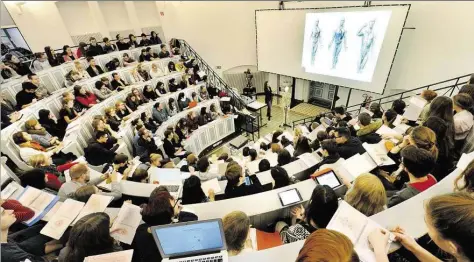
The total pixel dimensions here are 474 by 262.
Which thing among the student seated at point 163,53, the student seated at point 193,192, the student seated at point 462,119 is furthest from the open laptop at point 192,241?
the student seated at point 163,53

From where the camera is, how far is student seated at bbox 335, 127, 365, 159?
3074mm

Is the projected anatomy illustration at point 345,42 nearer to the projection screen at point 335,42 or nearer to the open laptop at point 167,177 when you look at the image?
the projection screen at point 335,42

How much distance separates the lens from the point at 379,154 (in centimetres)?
275

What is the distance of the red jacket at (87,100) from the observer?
5594 mm

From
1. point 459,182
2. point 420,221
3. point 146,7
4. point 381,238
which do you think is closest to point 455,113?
point 459,182

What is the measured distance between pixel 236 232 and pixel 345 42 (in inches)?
283

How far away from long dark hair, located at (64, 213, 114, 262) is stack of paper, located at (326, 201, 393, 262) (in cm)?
155

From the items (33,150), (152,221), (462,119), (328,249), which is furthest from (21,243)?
(462,119)

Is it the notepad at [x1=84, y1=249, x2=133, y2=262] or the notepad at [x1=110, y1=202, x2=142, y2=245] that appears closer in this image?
the notepad at [x1=84, y1=249, x2=133, y2=262]

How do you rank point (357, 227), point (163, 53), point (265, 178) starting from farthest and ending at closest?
point (163, 53)
point (265, 178)
point (357, 227)

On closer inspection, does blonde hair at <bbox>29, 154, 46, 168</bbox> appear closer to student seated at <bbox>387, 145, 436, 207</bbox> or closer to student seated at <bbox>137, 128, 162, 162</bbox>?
student seated at <bbox>137, 128, 162, 162</bbox>

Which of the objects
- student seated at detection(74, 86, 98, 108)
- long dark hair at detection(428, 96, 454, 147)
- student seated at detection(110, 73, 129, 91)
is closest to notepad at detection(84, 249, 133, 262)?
long dark hair at detection(428, 96, 454, 147)

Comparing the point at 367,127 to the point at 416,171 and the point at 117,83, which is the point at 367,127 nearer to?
the point at 416,171

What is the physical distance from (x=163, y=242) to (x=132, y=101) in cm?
557
